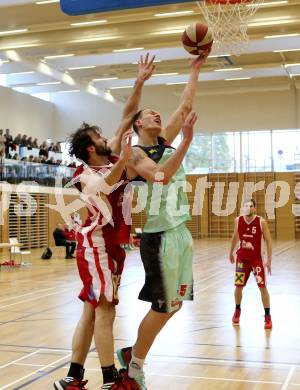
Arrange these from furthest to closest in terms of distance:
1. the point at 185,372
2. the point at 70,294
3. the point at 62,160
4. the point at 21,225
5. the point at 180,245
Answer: the point at 62,160 < the point at 21,225 < the point at 70,294 < the point at 185,372 < the point at 180,245

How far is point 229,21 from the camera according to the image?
33.3 feet

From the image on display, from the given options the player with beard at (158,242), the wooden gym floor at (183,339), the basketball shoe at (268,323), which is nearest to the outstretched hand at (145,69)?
the player with beard at (158,242)

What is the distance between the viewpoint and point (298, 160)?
103ft

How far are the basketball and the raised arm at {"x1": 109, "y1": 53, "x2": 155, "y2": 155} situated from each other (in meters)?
0.43

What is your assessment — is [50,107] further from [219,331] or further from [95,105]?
[219,331]

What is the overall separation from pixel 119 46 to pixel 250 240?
15.6 meters

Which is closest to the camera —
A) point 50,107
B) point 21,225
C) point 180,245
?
point 180,245

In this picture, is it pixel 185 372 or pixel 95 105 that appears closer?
pixel 185 372

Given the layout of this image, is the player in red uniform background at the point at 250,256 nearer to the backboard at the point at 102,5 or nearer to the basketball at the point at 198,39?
the backboard at the point at 102,5

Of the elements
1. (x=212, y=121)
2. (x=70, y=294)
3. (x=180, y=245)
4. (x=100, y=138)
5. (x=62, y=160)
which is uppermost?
(x=212, y=121)

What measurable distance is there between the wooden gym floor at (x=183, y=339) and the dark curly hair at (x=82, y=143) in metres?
1.91

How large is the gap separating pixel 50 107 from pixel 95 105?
2681mm

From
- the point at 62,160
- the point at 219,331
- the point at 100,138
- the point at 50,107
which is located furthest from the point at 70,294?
the point at 50,107

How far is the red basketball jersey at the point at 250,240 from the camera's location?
25.4 feet
